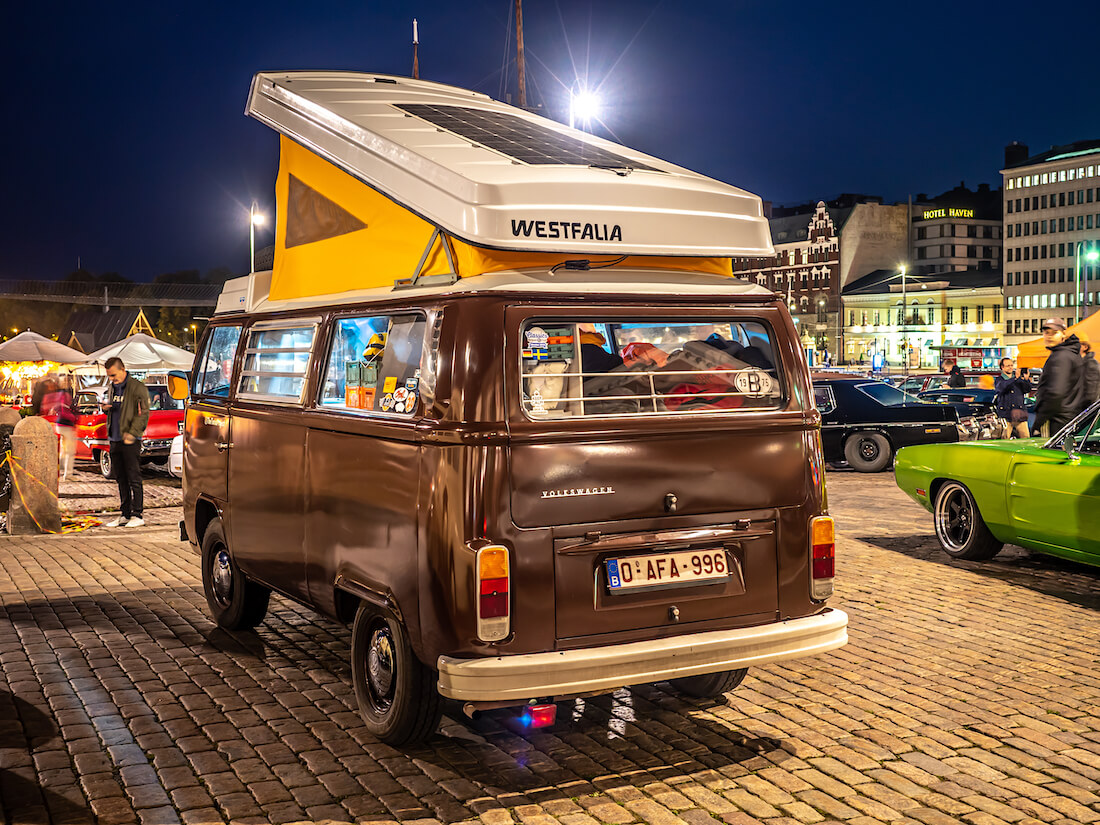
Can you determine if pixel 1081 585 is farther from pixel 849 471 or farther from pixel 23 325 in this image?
pixel 23 325

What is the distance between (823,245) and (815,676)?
121367 millimetres

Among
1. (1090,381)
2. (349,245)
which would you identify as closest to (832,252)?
(1090,381)

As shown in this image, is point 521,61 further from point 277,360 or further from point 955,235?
point 955,235

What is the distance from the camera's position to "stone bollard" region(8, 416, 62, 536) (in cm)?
1366

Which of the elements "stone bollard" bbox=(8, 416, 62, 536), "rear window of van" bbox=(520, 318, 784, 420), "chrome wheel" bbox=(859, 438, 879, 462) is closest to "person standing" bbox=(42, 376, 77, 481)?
"stone bollard" bbox=(8, 416, 62, 536)

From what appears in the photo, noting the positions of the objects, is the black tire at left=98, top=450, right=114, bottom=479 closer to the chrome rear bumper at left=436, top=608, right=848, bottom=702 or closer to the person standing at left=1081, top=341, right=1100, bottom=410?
the person standing at left=1081, top=341, right=1100, bottom=410

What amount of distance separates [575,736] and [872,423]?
15209mm

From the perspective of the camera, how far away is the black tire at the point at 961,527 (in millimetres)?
10695

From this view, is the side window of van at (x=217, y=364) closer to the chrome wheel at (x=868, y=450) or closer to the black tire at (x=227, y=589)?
the black tire at (x=227, y=589)

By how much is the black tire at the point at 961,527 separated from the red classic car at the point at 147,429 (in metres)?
12.7

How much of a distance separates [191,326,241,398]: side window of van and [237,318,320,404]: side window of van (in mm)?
304

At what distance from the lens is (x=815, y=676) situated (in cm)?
703

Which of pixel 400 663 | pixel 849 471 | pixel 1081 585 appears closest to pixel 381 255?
pixel 400 663

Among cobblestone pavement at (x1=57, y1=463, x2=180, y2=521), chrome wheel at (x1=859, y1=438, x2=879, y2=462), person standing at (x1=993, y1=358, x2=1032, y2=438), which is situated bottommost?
cobblestone pavement at (x1=57, y1=463, x2=180, y2=521)
